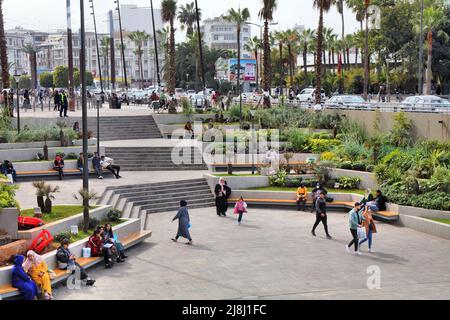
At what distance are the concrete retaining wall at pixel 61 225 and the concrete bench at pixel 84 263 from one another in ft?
3.75

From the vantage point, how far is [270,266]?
1661 centimetres

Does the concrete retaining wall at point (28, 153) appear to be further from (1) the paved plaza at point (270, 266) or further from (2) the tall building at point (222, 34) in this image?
(2) the tall building at point (222, 34)

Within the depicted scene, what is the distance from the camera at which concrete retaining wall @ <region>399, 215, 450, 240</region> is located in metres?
20.2

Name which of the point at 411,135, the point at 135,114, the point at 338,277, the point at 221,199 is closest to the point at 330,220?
the point at 221,199

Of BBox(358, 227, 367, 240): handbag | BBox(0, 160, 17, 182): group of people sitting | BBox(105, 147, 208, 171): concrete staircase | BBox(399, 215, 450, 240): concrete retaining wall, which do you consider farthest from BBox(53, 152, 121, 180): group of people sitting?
BBox(358, 227, 367, 240): handbag

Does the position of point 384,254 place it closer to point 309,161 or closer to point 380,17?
point 309,161

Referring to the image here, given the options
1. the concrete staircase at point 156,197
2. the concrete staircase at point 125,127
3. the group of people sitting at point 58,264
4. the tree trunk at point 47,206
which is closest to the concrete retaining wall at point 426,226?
the concrete staircase at point 156,197

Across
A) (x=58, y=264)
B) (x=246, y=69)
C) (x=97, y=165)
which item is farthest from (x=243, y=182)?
(x=246, y=69)

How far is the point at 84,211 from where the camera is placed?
18047 mm

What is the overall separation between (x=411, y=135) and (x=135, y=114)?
60.2ft

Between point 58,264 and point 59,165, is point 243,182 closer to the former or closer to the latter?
point 59,165

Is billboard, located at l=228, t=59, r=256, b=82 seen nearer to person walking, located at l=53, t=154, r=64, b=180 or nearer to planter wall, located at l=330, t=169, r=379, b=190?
planter wall, located at l=330, t=169, r=379, b=190

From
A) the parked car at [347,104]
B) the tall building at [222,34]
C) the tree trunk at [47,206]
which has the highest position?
the tall building at [222,34]

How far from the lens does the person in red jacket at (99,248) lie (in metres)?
16.4
